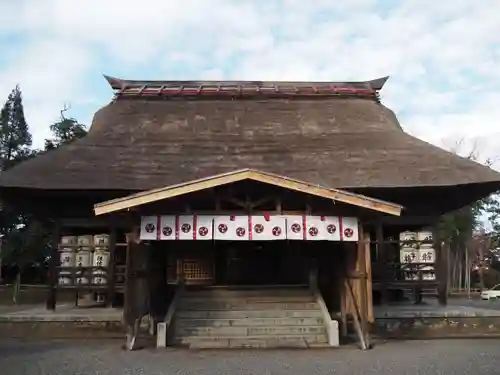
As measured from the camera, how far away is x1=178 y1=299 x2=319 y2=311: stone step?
35.9 ft

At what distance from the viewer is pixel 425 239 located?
12742mm

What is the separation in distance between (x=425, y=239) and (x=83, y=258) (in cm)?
852

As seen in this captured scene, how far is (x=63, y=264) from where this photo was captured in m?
12.5

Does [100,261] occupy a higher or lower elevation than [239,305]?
higher

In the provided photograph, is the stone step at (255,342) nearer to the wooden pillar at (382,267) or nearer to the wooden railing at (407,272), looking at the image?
the wooden pillar at (382,267)

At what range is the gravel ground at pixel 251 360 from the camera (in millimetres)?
7301

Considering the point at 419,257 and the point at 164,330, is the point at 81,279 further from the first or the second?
the point at 419,257

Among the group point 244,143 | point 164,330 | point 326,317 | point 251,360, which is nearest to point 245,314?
point 326,317

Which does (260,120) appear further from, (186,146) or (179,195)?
(179,195)

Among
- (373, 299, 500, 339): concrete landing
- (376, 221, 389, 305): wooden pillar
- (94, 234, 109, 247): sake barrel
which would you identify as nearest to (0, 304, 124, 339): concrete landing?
(94, 234, 109, 247): sake barrel

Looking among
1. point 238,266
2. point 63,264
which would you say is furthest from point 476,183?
point 63,264

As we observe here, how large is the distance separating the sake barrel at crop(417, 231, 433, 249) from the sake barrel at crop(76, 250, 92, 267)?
8245mm

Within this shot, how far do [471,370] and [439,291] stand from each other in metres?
5.71

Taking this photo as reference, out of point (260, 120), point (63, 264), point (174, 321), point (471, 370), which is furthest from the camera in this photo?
point (260, 120)
